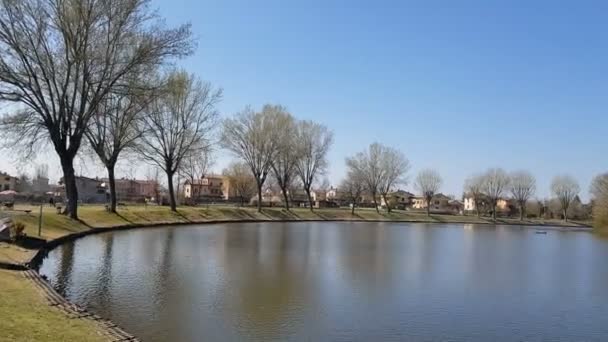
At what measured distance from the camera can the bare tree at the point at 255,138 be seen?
69312mm

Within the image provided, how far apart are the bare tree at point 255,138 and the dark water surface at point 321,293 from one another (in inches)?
1527

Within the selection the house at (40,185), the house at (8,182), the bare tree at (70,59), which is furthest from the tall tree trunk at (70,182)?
the house at (40,185)

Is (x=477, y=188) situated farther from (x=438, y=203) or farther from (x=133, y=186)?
(x=133, y=186)

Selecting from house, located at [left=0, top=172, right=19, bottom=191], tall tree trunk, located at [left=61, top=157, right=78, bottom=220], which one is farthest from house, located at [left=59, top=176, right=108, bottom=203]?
tall tree trunk, located at [left=61, top=157, right=78, bottom=220]

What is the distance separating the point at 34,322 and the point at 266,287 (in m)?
8.96

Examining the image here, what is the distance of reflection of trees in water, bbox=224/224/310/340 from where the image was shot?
13.3m

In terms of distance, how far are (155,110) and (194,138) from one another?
249 inches

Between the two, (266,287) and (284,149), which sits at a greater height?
(284,149)

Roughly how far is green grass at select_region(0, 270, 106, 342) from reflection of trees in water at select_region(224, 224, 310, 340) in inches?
147

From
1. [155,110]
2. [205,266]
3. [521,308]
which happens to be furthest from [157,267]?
[155,110]

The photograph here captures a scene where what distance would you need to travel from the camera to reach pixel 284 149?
7238 centimetres

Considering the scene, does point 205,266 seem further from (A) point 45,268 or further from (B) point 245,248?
(B) point 245,248

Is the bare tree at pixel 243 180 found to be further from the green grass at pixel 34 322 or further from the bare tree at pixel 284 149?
the green grass at pixel 34 322

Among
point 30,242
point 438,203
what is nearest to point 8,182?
point 30,242
